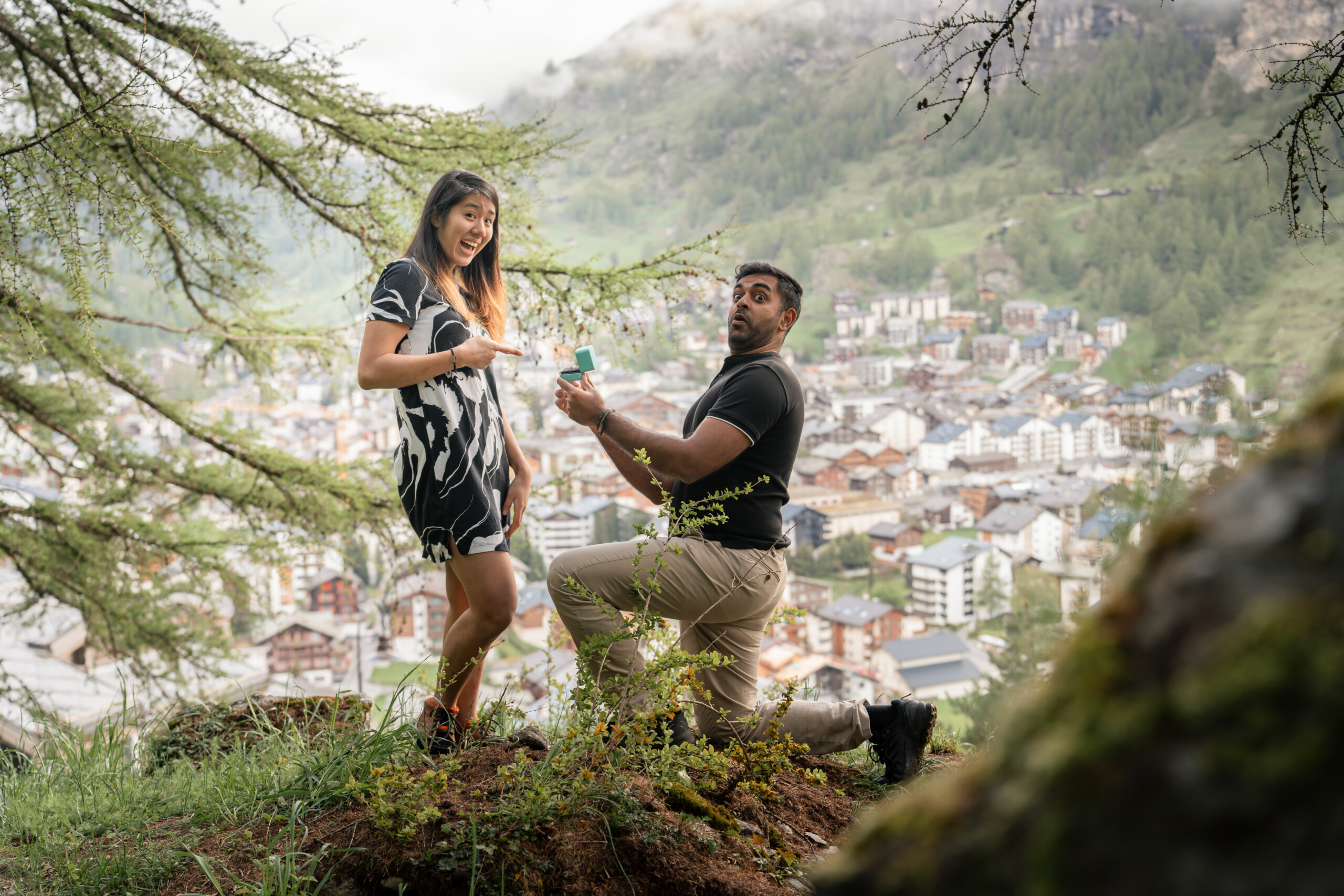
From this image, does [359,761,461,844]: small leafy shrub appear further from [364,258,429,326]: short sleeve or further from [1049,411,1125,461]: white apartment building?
[1049,411,1125,461]: white apartment building

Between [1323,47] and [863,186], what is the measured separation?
104 meters

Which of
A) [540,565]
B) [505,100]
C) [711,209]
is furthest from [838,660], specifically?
[505,100]

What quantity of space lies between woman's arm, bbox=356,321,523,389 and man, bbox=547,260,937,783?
0.28m

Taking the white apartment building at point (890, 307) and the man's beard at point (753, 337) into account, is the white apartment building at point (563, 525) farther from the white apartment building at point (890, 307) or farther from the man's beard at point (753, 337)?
the white apartment building at point (890, 307)

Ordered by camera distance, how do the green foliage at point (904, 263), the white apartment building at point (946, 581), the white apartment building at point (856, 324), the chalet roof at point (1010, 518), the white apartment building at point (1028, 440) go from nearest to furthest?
the white apartment building at point (946, 581) < the chalet roof at point (1010, 518) < the white apartment building at point (1028, 440) < the white apartment building at point (856, 324) < the green foliage at point (904, 263)

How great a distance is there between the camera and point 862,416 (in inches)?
1930

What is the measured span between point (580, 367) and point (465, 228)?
52 cm

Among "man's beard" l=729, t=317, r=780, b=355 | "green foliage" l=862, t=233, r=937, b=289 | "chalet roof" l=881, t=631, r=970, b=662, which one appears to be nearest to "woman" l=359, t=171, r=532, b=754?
"man's beard" l=729, t=317, r=780, b=355

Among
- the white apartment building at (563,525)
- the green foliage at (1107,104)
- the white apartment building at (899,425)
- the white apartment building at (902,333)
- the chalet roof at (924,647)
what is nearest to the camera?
the white apartment building at (563,525)

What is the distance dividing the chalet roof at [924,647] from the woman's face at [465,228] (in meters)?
25.0

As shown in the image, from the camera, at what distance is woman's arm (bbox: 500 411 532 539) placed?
8.18ft

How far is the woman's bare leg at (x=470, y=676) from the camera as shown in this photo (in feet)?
7.69

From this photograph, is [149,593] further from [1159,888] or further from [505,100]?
[505,100]

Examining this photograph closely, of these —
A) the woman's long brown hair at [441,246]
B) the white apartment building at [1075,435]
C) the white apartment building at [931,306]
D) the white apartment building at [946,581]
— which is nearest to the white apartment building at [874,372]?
the white apartment building at [931,306]
